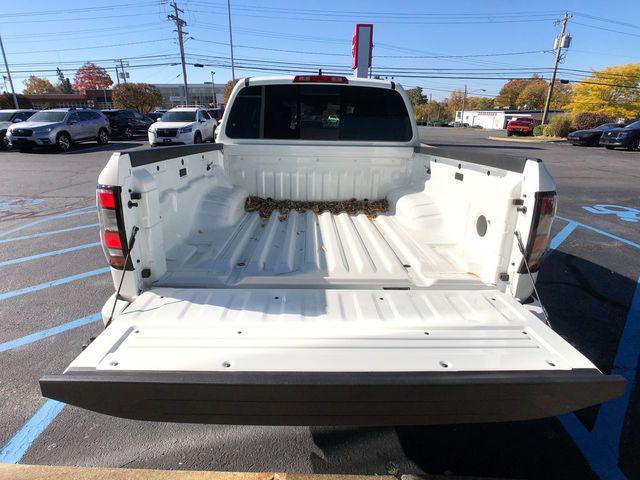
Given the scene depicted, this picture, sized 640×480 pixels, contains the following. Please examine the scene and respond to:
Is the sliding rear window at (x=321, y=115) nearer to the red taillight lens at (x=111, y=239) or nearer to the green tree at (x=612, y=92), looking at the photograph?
the red taillight lens at (x=111, y=239)

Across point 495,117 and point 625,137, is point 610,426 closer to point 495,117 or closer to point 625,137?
point 625,137

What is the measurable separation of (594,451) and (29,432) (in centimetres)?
356

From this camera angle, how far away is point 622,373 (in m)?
2.98

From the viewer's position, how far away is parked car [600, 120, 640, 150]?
21.1 metres

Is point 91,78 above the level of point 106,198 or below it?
above

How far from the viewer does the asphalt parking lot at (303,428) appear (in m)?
2.22

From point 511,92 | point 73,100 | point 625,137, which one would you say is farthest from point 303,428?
point 511,92

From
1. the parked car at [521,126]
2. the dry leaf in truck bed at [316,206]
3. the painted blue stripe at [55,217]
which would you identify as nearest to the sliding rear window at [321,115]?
the dry leaf in truck bed at [316,206]

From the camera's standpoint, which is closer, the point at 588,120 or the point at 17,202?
the point at 17,202

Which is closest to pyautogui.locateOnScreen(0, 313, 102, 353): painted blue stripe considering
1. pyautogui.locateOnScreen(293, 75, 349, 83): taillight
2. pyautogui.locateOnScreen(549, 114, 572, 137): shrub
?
pyautogui.locateOnScreen(293, 75, 349, 83): taillight

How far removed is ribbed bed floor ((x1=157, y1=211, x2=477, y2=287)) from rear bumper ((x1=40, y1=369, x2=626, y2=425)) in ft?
3.08

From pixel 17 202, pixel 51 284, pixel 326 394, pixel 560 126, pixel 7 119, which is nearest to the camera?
pixel 326 394

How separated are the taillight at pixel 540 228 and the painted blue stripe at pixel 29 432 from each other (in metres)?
3.18

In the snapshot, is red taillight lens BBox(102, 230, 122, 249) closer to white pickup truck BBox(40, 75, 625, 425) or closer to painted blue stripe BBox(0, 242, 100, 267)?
white pickup truck BBox(40, 75, 625, 425)
